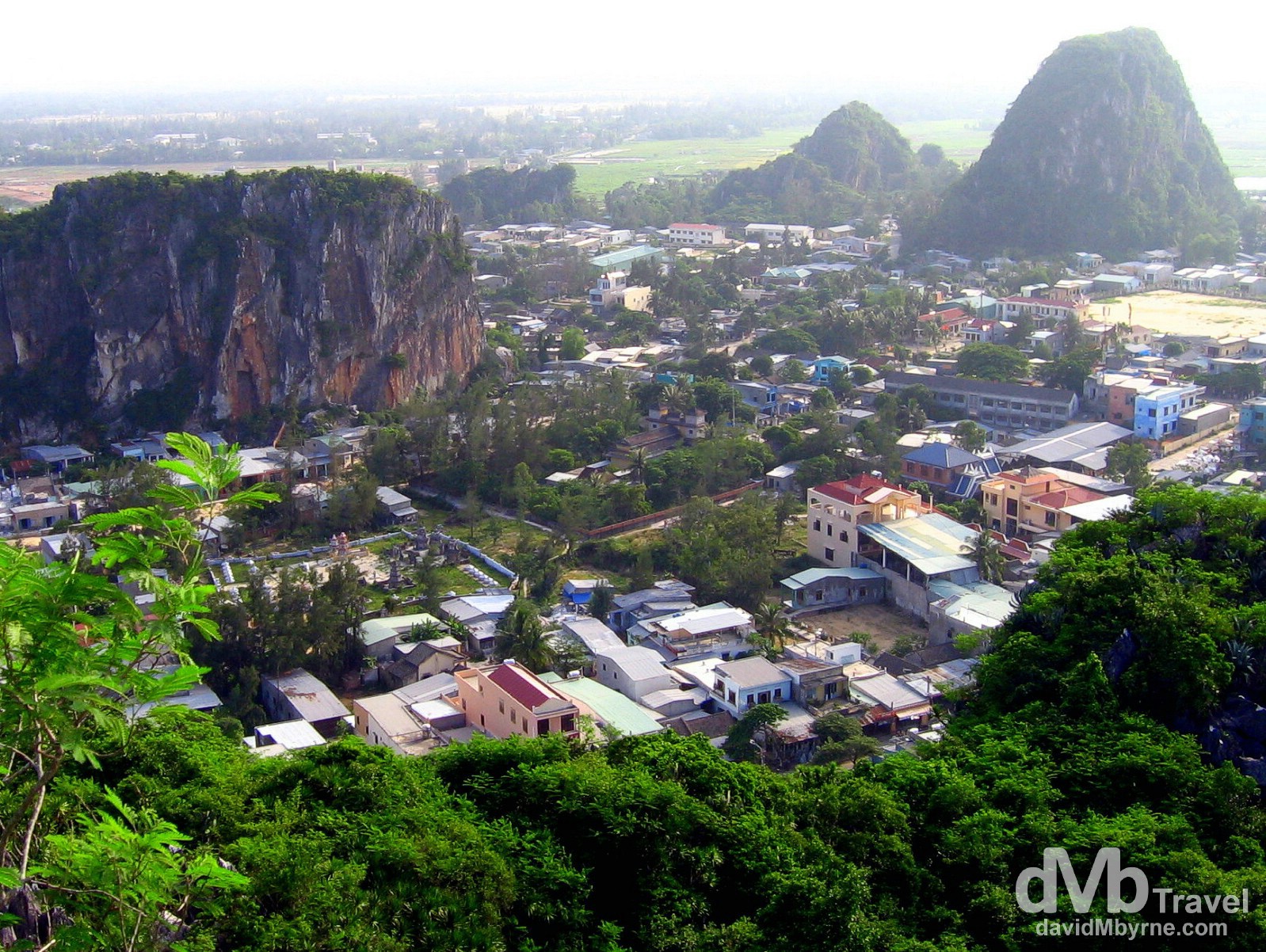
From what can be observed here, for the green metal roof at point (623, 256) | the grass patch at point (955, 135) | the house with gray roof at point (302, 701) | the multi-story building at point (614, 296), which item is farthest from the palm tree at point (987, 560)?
the grass patch at point (955, 135)

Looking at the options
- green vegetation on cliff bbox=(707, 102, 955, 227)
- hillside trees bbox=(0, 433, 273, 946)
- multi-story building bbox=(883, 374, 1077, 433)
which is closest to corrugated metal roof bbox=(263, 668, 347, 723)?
hillside trees bbox=(0, 433, 273, 946)

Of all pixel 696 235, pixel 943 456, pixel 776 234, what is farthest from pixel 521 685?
pixel 776 234

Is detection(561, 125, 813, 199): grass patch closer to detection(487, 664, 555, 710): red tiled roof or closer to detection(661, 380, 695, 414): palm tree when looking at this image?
detection(661, 380, 695, 414): palm tree

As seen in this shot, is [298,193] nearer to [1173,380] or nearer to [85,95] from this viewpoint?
[1173,380]

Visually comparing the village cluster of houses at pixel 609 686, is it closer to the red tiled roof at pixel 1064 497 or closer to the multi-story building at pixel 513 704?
the multi-story building at pixel 513 704

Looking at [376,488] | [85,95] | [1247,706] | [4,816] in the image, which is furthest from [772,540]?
[85,95]

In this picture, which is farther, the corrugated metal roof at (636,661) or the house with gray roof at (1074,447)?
the house with gray roof at (1074,447)
